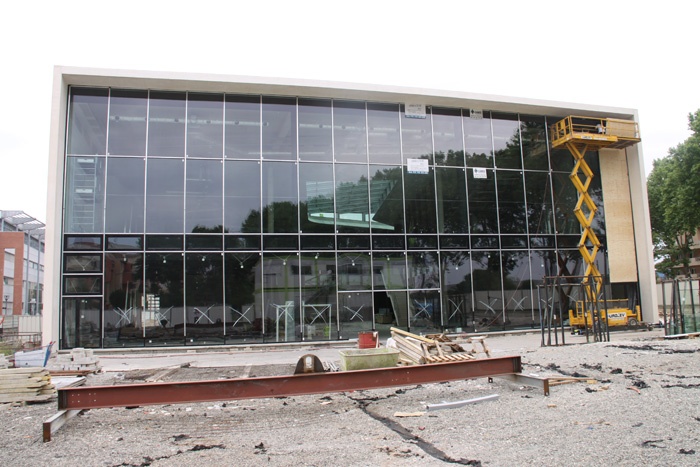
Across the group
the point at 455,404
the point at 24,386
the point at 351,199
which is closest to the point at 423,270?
the point at 351,199

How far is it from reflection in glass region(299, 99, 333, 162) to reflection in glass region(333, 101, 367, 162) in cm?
32

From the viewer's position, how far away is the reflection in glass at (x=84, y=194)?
19.9 meters

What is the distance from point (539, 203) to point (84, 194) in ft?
66.6

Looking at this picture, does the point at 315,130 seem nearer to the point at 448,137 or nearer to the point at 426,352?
the point at 448,137

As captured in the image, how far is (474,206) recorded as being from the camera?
23.7m

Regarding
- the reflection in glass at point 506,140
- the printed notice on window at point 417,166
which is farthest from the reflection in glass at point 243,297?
the reflection in glass at point 506,140

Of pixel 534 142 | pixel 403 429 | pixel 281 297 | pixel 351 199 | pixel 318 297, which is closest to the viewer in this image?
pixel 403 429

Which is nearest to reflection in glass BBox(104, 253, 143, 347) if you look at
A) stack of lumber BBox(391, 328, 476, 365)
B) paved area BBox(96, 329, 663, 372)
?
paved area BBox(96, 329, 663, 372)

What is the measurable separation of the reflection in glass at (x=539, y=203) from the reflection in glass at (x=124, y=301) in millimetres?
17485

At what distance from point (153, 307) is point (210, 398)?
12.3 meters

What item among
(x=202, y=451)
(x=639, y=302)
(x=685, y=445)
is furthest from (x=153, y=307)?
(x=639, y=302)

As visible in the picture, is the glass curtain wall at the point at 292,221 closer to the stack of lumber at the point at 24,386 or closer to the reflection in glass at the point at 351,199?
the reflection in glass at the point at 351,199

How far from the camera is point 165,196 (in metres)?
20.5

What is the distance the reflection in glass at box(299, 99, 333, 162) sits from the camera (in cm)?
2205
